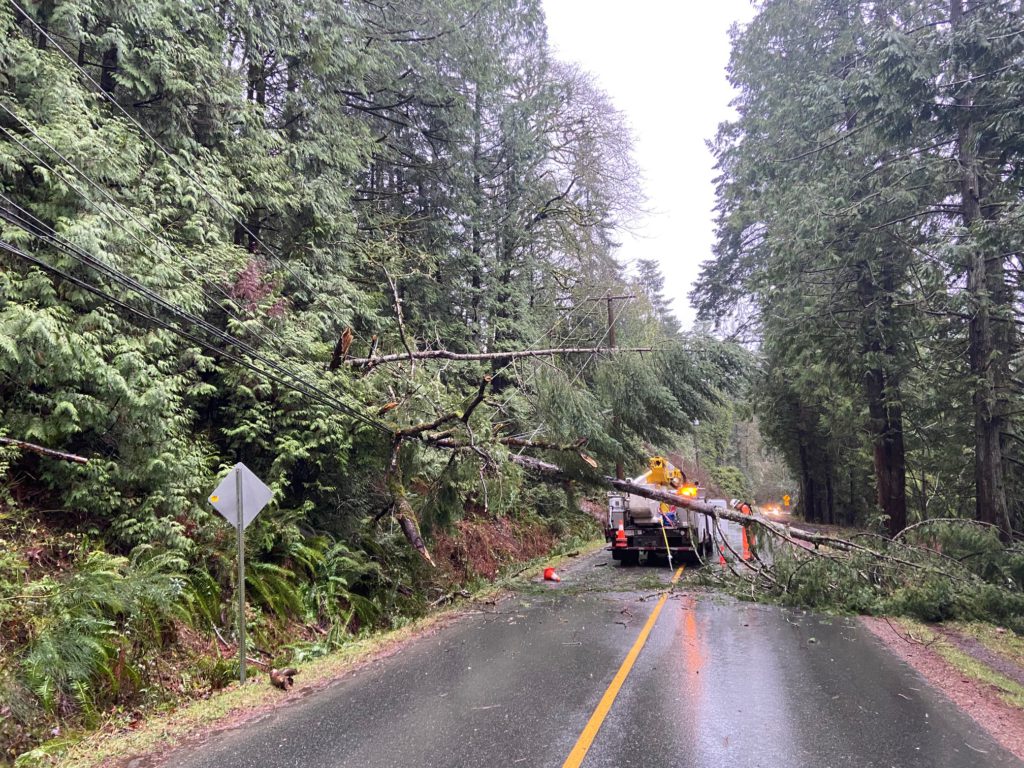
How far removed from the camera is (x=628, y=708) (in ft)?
17.6

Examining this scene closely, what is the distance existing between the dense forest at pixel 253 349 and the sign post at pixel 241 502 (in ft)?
2.12

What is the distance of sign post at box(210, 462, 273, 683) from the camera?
21.9 ft

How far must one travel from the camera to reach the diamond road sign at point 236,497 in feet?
22.3

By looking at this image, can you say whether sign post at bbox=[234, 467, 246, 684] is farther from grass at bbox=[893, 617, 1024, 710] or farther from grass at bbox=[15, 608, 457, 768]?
grass at bbox=[893, 617, 1024, 710]

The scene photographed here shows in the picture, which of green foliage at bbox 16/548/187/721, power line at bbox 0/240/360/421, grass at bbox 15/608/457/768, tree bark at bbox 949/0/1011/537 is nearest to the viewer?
grass at bbox 15/608/457/768

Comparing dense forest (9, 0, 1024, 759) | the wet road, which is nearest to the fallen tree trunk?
dense forest (9, 0, 1024, 759)

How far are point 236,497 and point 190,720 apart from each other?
2270 millimetres

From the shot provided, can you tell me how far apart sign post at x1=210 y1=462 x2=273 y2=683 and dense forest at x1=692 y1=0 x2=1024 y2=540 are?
11.5 metres

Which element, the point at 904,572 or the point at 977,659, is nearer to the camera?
the point at 977,659

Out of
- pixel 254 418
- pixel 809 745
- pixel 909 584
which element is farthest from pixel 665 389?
pixel 809 745

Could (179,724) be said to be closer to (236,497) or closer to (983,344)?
(236,497)

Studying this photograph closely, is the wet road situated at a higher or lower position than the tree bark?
lower

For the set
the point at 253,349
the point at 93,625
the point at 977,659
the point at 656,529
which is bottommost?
the point at 977,659

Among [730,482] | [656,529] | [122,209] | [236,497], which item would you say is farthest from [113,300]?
[730,482]
